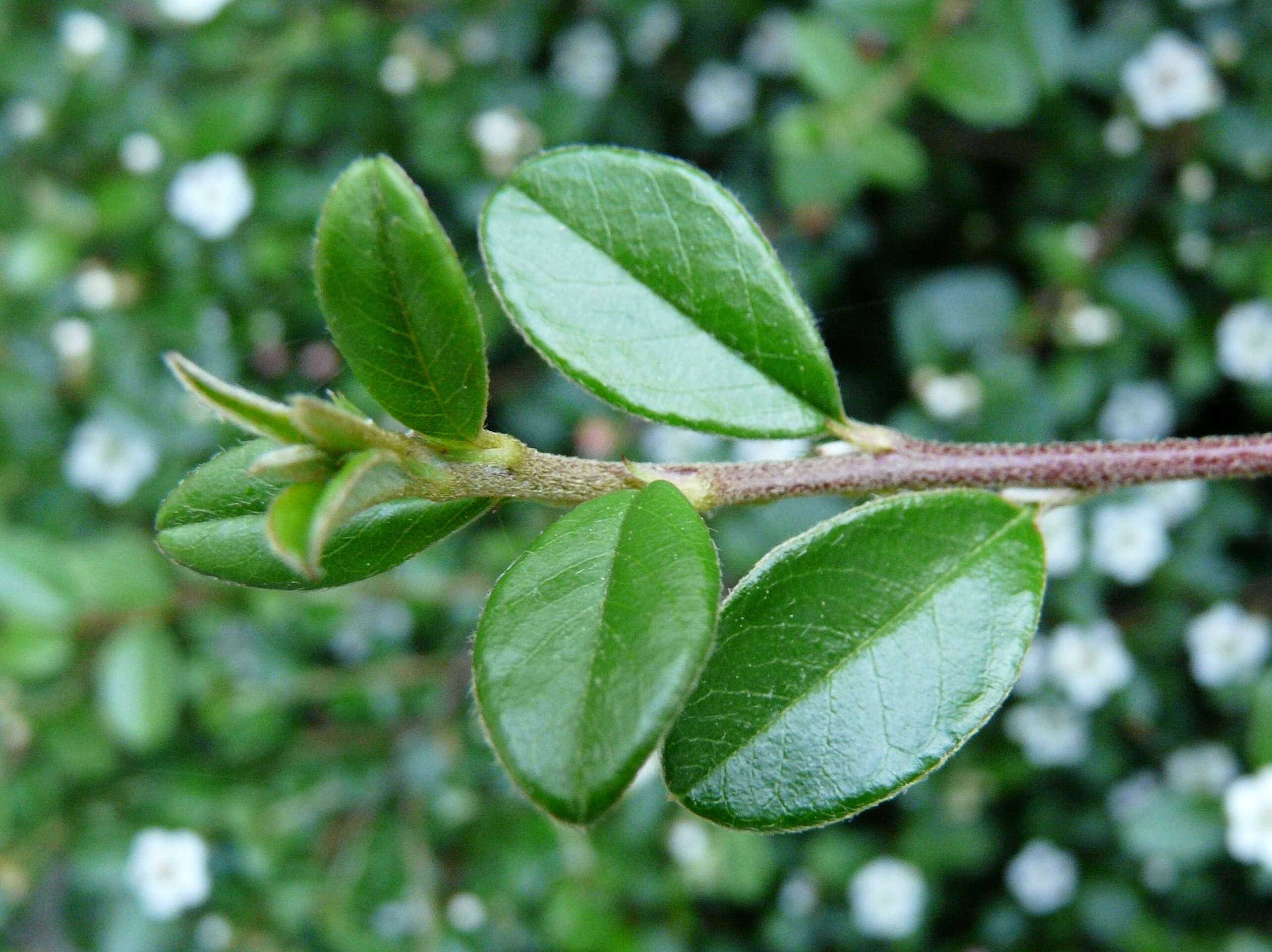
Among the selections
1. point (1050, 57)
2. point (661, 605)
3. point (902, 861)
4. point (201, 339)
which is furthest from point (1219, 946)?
point (201, 339)

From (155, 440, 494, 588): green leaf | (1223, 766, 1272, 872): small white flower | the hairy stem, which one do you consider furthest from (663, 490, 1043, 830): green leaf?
(1223, 766, 1272, 872): small white flower

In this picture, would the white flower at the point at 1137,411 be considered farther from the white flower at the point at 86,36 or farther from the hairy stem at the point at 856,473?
the white flower at the point at 86,36

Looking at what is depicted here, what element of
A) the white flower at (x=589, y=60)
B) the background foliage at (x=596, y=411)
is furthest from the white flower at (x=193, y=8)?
the white flower at (x=589, y=60)

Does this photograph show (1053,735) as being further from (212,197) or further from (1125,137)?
(212,197)

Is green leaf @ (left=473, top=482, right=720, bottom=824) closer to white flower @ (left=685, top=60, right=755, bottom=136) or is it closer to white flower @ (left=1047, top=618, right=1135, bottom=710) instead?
white flower @ (left=1047, top=618, right=1135, bottom=710)

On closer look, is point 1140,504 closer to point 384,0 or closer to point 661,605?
point 661,605

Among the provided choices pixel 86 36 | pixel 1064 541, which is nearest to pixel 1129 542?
pixel 1064 541
